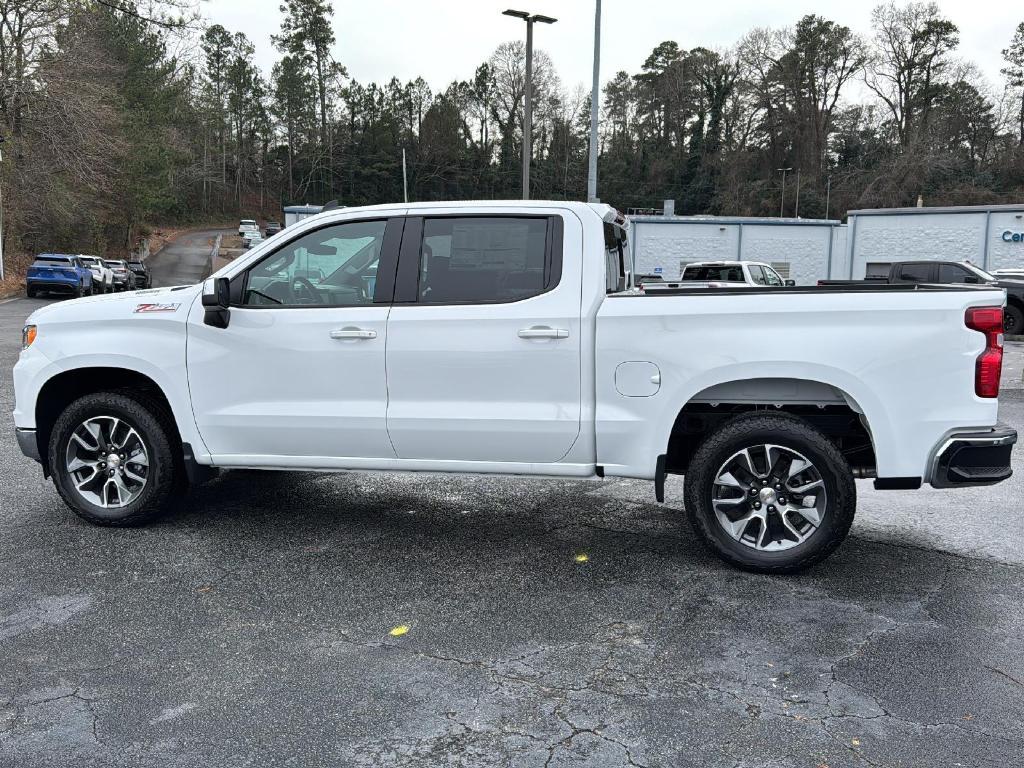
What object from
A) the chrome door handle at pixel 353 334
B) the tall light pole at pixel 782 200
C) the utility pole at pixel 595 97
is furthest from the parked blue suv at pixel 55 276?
the tall light pole at pixel 782 200

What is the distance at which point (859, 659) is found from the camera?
372 centimetres

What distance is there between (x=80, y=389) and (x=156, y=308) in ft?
2.94

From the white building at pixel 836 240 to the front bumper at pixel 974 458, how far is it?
32.1m

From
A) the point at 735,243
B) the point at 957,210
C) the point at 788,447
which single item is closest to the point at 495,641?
the point at 788,447

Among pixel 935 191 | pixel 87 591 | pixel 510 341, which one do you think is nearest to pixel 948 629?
pixel 510 341

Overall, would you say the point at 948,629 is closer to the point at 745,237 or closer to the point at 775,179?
the point at 745,237

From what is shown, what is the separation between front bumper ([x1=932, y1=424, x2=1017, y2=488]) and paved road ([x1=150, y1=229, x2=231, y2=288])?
144ft

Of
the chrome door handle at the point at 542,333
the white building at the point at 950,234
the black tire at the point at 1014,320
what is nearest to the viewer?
the chrome door handle at the point at 542,333

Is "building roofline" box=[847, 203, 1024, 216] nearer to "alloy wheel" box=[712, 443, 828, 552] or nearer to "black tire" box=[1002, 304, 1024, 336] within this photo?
"black tire" box=[1002, 304, 1024, 336]

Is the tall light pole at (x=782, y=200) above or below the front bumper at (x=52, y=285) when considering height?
above

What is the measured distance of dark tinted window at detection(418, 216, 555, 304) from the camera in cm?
491

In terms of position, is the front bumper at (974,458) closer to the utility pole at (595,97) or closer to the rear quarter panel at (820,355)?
the rear quarter panel at (820,355)

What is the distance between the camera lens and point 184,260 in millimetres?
62938

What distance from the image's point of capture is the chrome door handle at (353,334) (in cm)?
498
